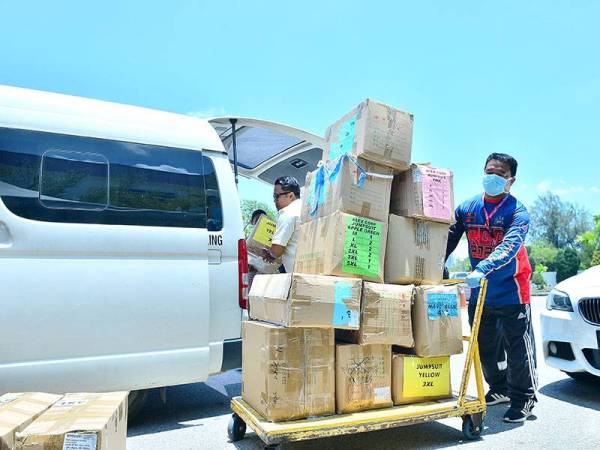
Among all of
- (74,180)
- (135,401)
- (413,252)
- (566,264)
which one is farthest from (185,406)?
(566,264)

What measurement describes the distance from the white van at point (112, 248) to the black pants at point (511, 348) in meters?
2.01

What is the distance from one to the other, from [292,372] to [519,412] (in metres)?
1.90

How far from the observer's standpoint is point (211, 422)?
12.3 feet

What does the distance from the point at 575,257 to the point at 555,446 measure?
138 feet

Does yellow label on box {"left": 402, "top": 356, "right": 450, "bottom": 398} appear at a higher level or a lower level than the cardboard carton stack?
lower

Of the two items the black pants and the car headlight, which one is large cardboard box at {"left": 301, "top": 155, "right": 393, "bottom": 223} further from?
the car headlight

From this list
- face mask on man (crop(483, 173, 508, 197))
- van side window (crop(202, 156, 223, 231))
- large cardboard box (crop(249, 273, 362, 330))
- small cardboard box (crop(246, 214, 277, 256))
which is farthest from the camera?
small cardboard box (crop(246, 214, 277, 256))

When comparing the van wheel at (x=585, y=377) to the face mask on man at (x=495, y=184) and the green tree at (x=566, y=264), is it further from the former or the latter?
the green tree at (x=566, y=264)

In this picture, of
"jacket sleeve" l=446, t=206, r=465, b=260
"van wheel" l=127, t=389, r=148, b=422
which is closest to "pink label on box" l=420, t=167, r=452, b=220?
"jacket sleeve" l=446, t=206, r=465, b=260

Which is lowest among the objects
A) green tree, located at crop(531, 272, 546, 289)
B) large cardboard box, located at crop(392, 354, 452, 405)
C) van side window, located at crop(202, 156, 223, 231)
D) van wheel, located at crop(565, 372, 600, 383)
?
green tree, located at crop(531, 272, 546, 289)

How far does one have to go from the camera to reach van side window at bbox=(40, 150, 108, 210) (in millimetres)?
3162

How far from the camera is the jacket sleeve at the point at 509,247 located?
352cm

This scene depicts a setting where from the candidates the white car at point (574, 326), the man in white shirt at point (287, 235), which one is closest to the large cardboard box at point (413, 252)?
the man in white shirt at point (287, 235)

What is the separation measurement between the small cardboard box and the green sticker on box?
70.4 inches
